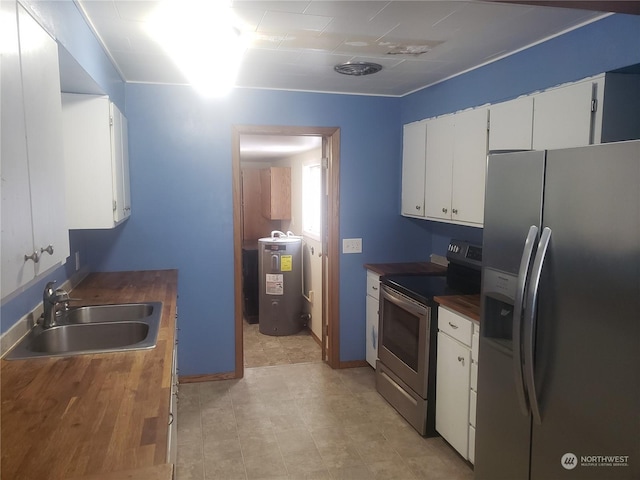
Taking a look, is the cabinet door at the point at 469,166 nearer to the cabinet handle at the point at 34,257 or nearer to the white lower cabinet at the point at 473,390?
the white lower cabinet at the point at 473,390

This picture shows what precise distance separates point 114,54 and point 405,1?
5.71 ft

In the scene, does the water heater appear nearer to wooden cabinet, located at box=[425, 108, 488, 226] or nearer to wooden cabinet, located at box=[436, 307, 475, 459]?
wooden cabinet, located at box=[425, 108, 488, 226]

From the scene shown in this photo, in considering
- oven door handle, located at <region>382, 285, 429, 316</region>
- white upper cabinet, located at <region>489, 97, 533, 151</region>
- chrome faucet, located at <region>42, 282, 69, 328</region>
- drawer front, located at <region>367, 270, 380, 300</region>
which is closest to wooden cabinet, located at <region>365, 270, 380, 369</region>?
drawer front, located at <region>367, 270, 380, 300</region>

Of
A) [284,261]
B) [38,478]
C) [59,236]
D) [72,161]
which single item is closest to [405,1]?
[59,236]

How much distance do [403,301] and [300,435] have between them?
3.55 ft

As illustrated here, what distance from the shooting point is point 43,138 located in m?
1.38

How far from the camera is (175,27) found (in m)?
2.23

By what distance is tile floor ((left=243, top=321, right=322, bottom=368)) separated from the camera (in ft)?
14.1

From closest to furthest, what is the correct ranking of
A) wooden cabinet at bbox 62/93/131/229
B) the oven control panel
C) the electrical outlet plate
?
wooden cabinet at bbox 62/93/131/229 < the oven control panel < the electrical outlet plate

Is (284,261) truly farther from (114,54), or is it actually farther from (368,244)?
(114,54)

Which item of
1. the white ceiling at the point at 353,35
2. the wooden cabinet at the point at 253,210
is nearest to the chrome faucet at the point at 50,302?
the white ceiling at the point at 353,35

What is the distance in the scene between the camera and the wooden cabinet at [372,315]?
12.6 feet

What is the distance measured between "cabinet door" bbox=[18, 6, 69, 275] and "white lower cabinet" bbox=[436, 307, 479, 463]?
6.47ft

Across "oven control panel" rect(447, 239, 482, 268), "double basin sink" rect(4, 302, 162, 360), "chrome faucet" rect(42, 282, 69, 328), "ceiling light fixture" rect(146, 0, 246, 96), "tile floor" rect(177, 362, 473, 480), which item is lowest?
"tile floor" rect(177, 362, 473, 480)
